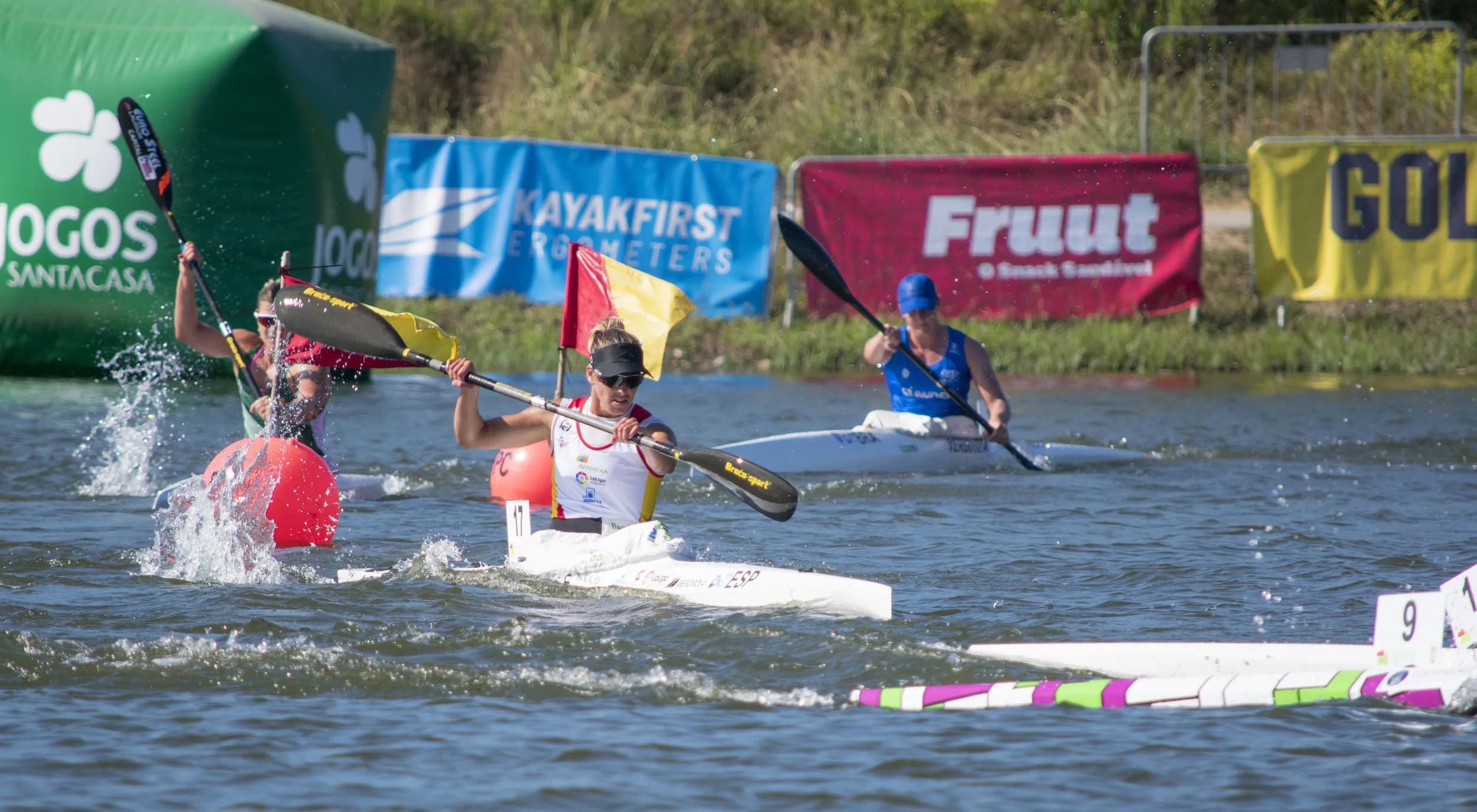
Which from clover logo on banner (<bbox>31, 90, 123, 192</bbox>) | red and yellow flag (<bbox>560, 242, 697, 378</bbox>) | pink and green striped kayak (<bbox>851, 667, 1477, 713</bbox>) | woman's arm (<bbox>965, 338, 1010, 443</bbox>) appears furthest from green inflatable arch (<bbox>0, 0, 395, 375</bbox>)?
pink and green striped kayak (<bbox>851, 667, 1477, 713</bbox>)

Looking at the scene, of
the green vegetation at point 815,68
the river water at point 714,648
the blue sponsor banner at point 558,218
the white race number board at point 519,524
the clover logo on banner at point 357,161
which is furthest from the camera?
the green vegetation at point 815,68

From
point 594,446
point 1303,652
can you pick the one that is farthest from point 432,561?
point 1303,652

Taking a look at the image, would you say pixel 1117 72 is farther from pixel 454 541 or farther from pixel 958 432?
pixel 454 541

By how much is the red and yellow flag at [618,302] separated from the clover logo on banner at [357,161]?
6.07 meters

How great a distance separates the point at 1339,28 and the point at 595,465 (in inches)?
415

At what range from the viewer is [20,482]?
28.0 feet

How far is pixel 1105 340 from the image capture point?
13.7m

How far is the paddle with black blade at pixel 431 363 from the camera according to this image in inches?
220

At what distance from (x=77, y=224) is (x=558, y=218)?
463 centimetres

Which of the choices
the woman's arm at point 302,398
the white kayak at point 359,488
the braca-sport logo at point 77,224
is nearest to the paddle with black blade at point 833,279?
the white kayak at point 359,488

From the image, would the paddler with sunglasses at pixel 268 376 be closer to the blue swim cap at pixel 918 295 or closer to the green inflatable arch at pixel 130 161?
the blue swim cap at pixel 918 295

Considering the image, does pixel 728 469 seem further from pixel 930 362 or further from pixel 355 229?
pixel 355 229

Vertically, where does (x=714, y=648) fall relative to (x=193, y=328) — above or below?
below

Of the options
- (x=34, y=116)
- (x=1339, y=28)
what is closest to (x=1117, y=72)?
(x=1339, y=28)
